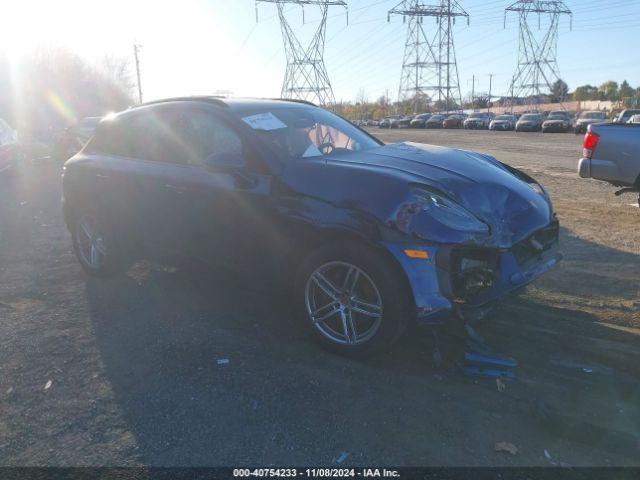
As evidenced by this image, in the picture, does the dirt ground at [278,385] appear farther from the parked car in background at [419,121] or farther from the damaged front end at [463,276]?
the parked car in background at [419,121]

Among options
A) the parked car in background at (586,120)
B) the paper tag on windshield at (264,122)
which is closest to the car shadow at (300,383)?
the paper tag on windshield at (264,122)

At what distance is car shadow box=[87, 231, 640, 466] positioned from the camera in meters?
2.90

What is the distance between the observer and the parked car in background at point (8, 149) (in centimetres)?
1455

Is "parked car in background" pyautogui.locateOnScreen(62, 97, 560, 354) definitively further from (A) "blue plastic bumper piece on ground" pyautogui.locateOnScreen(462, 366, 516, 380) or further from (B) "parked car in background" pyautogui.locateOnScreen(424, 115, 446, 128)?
(B) "parked car in background" pyautogui.locateOnScreen(424, 115, 446, 128)

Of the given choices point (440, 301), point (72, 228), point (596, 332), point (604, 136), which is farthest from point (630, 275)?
point (72, 228)

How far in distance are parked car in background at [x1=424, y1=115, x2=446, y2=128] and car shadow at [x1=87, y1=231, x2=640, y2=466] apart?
59.7 metres

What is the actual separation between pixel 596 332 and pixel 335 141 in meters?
2.60

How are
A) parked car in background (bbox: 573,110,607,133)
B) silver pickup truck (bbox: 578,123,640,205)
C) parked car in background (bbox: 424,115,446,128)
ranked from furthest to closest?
parked car in background (bbox: 424,115,446,128) → parked car in background (bbox: 573,110,607,133) → silver pickup truck (bbox: 578,123,640,205)

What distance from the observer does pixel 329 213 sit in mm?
3666

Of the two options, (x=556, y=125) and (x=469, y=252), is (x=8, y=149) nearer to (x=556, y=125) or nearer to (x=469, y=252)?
(x=469, y=252)

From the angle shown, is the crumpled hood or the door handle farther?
the door handle

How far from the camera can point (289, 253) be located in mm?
3969

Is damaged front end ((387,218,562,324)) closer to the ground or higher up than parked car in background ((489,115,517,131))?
closer to the ground

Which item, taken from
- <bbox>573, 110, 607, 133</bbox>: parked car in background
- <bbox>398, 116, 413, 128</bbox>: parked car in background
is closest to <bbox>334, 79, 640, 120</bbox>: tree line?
<bbox>398, 116, 413, 128</bbox>: parked car in background
